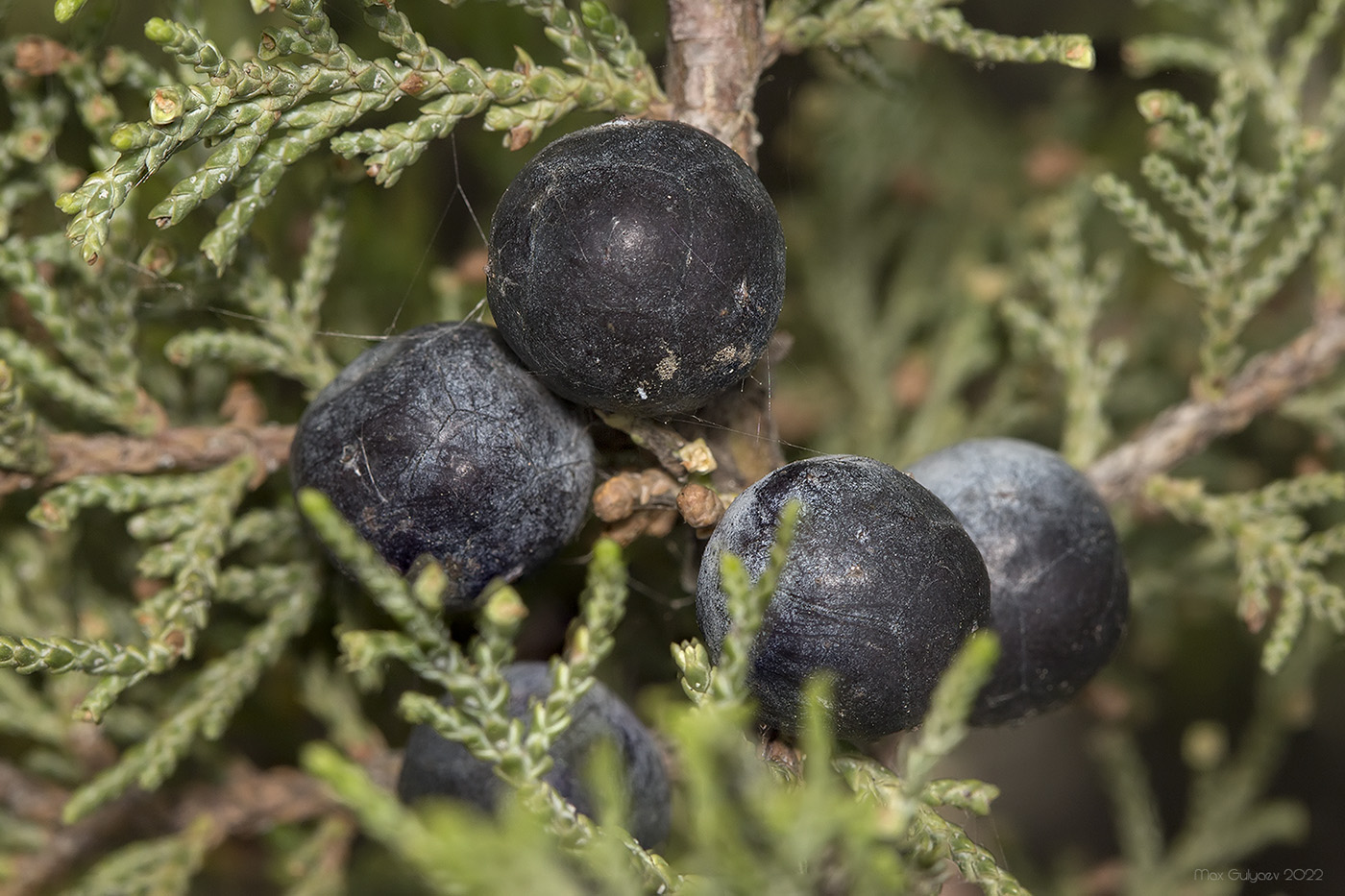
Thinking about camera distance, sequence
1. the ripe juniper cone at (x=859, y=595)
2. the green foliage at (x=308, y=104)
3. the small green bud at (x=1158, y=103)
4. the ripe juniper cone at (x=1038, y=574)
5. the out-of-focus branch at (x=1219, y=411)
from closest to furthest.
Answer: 1. the ripe juniper cone at (x=859, y=595)
2. the green foliage at (x=308, y=104)
3. the ripe juniper cone at (x=1038, y=574)
4. the small green bud at (x=1158, y=103)
5. the out-of-focus branch at (x=1219, y=411)

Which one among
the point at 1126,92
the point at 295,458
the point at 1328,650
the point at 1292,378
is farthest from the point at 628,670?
the point at 1126,92

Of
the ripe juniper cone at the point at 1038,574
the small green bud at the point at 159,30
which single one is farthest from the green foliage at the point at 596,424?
the ripe juniper cone at the point at 1038,574

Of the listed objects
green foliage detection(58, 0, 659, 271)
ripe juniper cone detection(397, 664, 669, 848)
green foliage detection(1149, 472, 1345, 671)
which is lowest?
ripe juniper cone detection(397, 664, 669, 848)

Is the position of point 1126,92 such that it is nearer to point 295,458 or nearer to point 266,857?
point 295,458

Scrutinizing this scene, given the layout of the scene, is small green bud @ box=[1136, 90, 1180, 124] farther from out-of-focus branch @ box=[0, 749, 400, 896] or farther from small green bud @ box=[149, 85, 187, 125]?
out-of-focus branch @ box=[0, 749, 400, 896]

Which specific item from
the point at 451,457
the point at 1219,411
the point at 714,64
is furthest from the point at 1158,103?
the point at 451,457

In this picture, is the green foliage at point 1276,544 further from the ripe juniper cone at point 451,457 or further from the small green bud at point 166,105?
the small green bud at point 166,105

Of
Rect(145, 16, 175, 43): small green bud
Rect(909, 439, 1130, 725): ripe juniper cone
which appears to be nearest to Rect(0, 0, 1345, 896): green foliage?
Rect(145, 16, 175, 43): small green bud

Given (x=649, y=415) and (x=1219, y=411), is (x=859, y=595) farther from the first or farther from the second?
(x=1219, y=411)
